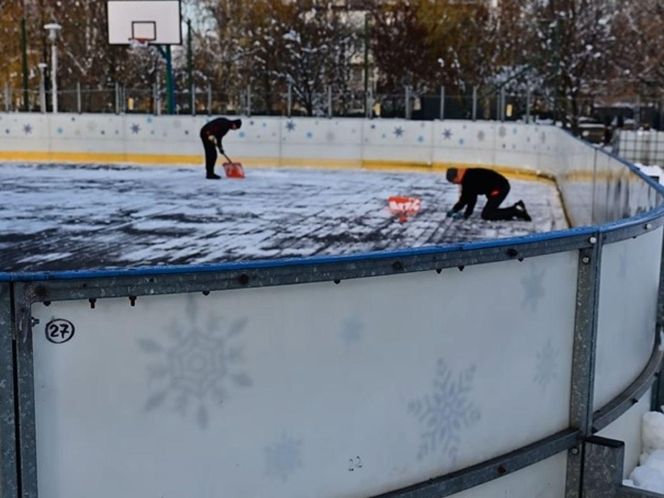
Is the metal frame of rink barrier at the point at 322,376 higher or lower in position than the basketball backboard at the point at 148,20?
lower

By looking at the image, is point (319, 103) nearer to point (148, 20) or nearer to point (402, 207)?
point (148, 20)

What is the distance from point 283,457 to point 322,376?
0.25 metres

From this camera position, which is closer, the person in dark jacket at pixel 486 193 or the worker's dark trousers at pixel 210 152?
the person in dark jacket at pixel 486 193

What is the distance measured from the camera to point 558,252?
10.7 ft

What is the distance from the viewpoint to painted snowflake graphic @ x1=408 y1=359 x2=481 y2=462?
2943 millimetres

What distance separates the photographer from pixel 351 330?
8.95 feet

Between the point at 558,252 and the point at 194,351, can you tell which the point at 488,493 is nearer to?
the point at 558,252

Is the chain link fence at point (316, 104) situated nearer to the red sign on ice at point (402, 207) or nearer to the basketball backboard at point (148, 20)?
the basketball backboard at point (148, 20)

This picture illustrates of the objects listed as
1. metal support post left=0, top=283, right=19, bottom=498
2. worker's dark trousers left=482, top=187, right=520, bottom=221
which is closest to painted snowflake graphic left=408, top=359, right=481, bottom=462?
metal support post left=0, top=283, right=19, bottom=498

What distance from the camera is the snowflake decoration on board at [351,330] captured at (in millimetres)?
2715

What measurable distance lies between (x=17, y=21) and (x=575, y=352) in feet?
177

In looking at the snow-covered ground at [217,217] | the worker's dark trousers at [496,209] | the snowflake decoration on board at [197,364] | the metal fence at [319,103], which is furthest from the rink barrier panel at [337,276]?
the metal fence at [319,103]

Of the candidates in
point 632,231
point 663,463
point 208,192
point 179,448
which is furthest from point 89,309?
point 208,192

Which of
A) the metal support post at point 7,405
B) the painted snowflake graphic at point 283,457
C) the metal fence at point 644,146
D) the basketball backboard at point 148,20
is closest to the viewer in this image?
the metal support post at point 7,405
